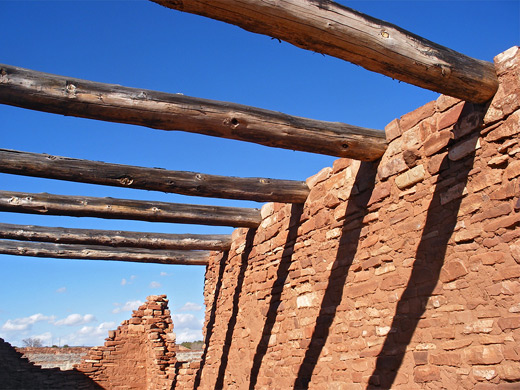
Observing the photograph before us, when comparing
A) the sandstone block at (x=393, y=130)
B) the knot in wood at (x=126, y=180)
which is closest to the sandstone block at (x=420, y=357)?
the sandstone block at (x=393, y=130)

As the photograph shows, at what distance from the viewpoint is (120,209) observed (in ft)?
18.9

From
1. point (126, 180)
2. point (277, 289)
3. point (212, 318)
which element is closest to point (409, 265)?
point (277, 289)

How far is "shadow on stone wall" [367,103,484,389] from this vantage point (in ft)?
12.0

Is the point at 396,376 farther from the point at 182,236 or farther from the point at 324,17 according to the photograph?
the point at 182,236

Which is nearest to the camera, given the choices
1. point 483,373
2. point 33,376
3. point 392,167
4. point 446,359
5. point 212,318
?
point 483,373

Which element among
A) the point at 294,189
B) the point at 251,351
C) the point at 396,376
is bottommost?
the point at 396,376

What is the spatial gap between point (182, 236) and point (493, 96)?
4.96 meters

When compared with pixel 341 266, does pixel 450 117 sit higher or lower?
higher

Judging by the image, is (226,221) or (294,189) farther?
(226,221)

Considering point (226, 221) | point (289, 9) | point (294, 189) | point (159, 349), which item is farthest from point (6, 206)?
point (159, 349)

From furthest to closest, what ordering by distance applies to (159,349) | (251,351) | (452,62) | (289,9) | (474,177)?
(159,349) → (251,351) → (474,177) → (452,62) → (289,9)

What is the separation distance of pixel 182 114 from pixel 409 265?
7.09 ft

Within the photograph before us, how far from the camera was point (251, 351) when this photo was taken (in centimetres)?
638

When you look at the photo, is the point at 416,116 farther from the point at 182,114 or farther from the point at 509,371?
the point at 509,371
